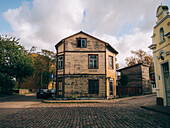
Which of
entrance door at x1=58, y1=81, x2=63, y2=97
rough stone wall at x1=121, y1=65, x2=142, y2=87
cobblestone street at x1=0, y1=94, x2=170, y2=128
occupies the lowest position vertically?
cobblestone street at x1=0, y1=94, x2=170, y2=128

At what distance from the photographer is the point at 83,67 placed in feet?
65.4

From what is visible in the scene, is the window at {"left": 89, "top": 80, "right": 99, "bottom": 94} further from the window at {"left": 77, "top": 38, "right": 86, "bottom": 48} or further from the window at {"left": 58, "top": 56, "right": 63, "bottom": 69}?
the window at {"left": 77, "top": 38, "right": 86, "bottom": 48}

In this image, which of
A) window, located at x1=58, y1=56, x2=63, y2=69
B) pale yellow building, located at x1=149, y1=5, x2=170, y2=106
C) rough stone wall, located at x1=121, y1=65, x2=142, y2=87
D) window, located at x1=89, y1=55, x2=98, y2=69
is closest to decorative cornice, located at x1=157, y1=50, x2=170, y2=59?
pale yellow building, located at x1=149, y1=5, x2=170, y2=106

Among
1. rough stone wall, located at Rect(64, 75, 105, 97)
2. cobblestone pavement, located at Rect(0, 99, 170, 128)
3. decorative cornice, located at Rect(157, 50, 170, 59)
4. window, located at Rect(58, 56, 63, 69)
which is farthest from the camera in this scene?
window, located at Rect(58, 56, 63, 69)

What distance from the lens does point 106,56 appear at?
20203mm

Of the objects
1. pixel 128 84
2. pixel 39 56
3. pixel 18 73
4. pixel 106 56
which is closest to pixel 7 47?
pixel 18 73

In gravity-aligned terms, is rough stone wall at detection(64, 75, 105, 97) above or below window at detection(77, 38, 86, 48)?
below

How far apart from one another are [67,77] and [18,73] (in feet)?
45.8

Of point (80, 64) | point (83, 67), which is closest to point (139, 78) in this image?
point (83, 67)

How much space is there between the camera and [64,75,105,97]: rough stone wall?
19.3 metres

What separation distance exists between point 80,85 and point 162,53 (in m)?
10.8

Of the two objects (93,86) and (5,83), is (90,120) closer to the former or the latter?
(93,86)

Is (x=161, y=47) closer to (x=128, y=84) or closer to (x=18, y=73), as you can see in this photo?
(x=128, y=84)

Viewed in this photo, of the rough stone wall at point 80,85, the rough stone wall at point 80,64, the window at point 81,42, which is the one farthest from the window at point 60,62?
the window at point 81,42
